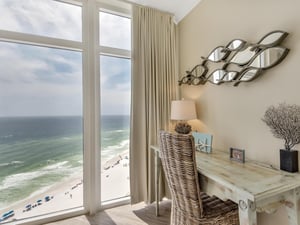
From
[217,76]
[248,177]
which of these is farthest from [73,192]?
[217,76]

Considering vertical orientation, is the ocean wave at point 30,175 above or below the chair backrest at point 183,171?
below

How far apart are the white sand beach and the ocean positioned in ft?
0.26

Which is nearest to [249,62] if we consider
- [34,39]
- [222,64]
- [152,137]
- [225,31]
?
[222,64]

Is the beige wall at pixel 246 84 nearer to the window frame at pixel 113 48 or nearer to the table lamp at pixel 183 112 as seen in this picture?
the table lamp at pixel 183 112

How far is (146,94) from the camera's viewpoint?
251cm

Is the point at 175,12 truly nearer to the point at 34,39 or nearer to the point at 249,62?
the point at 249,62

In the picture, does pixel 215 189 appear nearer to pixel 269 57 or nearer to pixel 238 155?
pixel 238 155

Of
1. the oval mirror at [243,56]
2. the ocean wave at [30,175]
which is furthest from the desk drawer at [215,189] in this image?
the ocean wave at [30,175]

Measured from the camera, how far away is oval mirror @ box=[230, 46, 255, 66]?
177 cm

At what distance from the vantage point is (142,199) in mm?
2490

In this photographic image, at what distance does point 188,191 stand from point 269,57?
1263mm

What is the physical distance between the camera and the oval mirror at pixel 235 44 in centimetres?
186

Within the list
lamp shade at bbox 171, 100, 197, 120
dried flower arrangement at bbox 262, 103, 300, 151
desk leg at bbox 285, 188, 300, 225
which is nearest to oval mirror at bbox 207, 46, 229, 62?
lamp shade at bbox 171, 100, 197, 120

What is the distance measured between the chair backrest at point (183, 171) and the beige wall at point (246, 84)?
749 mm
